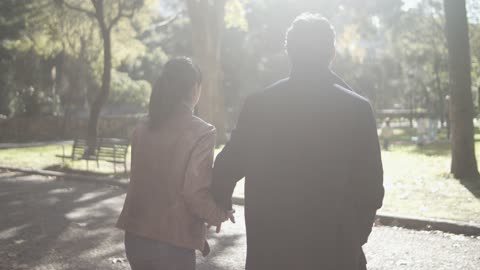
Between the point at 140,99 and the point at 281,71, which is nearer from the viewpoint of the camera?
the point at 140,99

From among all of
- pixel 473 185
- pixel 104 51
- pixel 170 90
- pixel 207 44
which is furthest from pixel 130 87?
pixel 170 90

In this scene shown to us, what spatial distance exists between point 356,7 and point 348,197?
33107 millimetres

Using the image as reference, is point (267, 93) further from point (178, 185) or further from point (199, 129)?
point (178, 185)

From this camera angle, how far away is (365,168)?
94.8 inches

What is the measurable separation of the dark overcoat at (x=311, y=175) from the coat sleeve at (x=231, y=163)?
0.14ft

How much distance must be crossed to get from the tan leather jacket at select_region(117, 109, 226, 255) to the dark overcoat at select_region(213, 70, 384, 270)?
246mm

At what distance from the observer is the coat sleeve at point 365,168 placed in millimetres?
2396

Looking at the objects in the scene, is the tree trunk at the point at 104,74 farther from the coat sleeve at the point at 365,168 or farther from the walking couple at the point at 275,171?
the coat sleeve at the point at 365,168

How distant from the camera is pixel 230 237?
6.98m

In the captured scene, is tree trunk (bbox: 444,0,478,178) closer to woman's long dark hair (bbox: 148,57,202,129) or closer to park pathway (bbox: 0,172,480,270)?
park pathway (bbox: 0,172,480,270)

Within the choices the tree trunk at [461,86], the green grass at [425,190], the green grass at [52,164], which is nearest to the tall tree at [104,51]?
the green grass at [52,164]

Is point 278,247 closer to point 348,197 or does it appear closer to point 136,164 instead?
point 348,197

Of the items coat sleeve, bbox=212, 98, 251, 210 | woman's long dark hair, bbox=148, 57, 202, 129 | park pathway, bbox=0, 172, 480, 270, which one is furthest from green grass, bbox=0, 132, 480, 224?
woman's long dark hair, bbox=148, 57, 202, 129

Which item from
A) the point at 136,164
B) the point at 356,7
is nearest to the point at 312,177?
the point at 136,164
